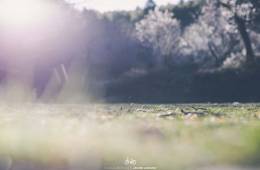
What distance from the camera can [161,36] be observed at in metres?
66.2

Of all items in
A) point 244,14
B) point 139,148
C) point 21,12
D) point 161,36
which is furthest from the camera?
point 161,36

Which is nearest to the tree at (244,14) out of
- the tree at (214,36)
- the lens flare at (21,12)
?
the tree at (214,36)

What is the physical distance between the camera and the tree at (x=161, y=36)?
64.8m

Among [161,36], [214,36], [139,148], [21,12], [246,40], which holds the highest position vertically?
[161,36]

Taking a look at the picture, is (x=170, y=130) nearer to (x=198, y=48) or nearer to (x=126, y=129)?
(x=126, y=129)

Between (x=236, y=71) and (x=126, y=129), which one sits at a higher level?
(x=236, y=71)

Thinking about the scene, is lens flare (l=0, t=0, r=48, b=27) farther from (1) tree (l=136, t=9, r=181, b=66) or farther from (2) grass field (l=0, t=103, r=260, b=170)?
(2) grass field (l=0, t=103, r=260, b=170)

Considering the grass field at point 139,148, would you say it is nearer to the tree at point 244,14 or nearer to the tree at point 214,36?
the tree at point 244,14

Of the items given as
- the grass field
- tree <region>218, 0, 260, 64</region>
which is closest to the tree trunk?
tree <region>218, 0, 260, 64</region>

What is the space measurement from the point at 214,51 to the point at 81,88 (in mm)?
23621

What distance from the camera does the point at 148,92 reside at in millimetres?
45469

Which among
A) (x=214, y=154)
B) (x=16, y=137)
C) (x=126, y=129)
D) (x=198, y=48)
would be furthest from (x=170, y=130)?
(x=198, y=48)

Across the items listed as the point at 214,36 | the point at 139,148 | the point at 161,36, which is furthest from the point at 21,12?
the point at 139,148

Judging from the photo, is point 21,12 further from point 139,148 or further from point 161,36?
point 139,148
